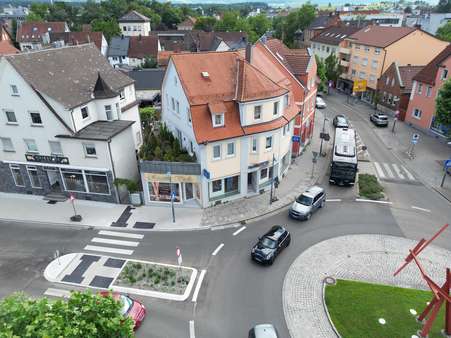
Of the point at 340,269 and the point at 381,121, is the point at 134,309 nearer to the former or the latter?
the point at 340,269

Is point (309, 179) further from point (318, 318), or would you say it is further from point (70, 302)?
point (70, 302)

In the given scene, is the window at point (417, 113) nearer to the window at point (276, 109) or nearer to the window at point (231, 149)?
→ the window at point (276, 109)

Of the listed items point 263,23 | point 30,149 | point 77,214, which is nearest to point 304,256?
point 77,214

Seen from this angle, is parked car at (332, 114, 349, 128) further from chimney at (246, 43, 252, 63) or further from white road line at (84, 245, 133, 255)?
white road line at (84, 245, 133, 255)

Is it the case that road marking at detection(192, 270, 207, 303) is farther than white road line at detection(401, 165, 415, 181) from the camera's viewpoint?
No

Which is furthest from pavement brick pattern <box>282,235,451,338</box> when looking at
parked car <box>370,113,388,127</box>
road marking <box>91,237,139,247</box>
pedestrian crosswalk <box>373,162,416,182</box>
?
parked car <box>370,113,388,127</box>

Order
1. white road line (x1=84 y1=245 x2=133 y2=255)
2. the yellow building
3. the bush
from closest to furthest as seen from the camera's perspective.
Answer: white road line (x1=84 y1=245 x2=133 y2=255)
the bush
the yellow building
